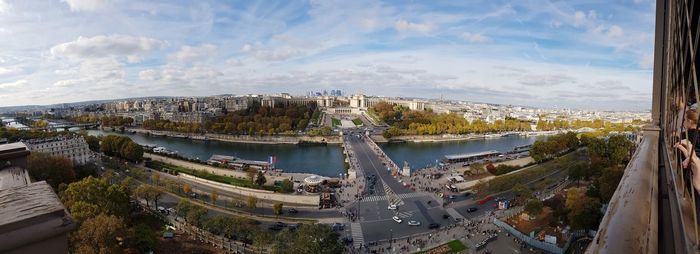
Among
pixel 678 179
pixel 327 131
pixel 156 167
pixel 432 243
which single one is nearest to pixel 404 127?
pixel 327 131

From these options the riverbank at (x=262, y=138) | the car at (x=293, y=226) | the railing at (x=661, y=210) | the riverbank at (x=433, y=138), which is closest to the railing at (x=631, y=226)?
the railing at (x=661, y=210)

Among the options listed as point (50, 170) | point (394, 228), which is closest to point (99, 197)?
point (50, 170)

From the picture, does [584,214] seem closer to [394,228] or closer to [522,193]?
[522,193]

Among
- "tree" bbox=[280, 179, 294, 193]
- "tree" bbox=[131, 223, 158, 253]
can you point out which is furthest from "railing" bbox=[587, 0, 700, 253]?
"tree" bbox=[280, 179, 294, 193]

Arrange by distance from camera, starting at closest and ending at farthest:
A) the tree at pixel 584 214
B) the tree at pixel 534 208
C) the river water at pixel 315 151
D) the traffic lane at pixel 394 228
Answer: the tree at pixel 584 214, the traffic lane at pixel 394 228, the tree at pixel 534 208, the river water at pixel 315 151

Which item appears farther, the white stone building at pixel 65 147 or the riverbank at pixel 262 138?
the riverbank at pixel 262 138

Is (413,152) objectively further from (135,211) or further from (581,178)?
(135,211)

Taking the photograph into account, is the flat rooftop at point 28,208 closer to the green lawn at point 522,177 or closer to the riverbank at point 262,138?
the green lawn at point 522,177

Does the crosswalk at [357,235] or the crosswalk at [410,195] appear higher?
the crosswalk at [410,195]
